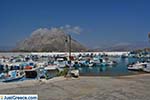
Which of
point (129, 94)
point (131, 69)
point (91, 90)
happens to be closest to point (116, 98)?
point (129, 94)

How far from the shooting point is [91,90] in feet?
52.5

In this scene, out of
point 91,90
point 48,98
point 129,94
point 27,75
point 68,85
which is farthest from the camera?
point 27,75

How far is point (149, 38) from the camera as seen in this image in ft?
141

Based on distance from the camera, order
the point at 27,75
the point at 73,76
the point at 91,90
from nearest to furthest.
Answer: the point at 91,90
the point at 73,76
the point at 27,75

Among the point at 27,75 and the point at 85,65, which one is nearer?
the point at 27,75

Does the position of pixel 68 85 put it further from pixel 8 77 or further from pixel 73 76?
pixel 8 77

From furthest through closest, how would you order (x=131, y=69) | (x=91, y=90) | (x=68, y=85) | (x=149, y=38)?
(x=131, y=69) < (x=149, y=38) < (x=68, y=85) < (x=91, y=90)

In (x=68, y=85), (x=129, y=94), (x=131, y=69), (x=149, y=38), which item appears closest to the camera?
(x=129, y=94)

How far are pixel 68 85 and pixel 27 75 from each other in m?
15.1

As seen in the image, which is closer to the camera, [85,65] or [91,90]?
[91,90]

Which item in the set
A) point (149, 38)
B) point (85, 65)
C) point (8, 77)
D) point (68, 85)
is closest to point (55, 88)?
point (68, 85)

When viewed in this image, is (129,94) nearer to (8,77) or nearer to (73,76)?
(73,76)

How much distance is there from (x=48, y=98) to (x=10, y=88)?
13.4ft

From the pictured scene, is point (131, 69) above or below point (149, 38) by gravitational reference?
below
